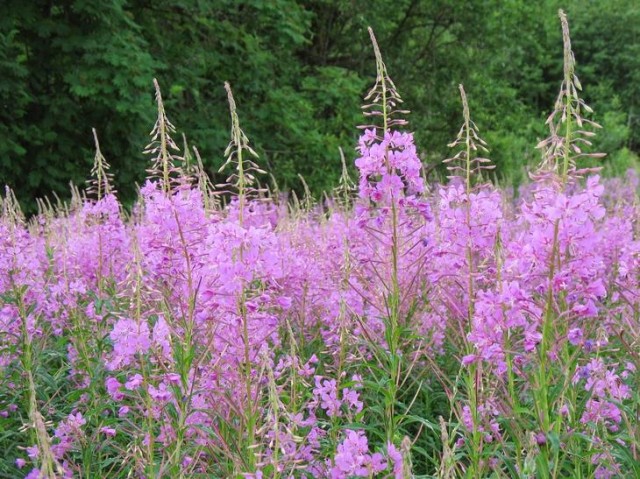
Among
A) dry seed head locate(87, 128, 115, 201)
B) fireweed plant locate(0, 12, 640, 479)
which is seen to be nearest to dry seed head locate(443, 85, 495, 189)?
fireweed plant locate(0, 12, 640, 479)

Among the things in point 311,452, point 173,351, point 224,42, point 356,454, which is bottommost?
point 311,452

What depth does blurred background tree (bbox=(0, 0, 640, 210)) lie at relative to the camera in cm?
1041

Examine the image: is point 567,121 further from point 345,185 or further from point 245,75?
point 245,75

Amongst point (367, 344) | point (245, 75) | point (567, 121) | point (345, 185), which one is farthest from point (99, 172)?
point (245, 75)

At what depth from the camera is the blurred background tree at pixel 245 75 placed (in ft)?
34.2

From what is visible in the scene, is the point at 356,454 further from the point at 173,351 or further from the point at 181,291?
the point at 181,291

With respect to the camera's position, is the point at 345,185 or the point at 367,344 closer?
the point at 367,344

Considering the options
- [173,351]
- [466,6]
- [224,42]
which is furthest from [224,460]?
[466,6]

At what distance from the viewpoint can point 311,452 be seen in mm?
3098

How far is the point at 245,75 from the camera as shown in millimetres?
12695

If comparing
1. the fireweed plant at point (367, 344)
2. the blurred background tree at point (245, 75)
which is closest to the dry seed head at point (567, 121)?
the fireweed plant at point (367, 344)

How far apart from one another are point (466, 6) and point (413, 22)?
46.5 inches

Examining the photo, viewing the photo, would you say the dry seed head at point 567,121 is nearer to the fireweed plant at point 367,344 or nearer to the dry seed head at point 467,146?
the fireweed plant at point 367,344

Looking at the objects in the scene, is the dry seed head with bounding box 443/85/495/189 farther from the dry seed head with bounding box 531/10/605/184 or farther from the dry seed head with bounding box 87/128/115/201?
the dry seed head with bounding box 87/128/115/201
